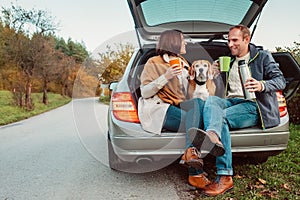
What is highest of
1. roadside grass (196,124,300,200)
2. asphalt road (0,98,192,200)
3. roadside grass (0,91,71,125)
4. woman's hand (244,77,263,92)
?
woman's hand (244,77,263,92)

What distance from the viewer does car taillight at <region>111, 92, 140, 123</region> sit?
8.33 feet

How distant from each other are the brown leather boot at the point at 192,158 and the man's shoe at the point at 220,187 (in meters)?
0.27

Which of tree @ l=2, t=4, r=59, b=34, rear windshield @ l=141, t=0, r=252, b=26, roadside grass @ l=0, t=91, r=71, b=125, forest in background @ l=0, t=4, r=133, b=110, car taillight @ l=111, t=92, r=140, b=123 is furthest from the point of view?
tree @ l=2, t=4, r=59, b=34

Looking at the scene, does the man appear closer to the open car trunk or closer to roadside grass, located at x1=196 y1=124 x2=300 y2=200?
roadside grass, located at x1=196 y1=124 x2=300 y2=200

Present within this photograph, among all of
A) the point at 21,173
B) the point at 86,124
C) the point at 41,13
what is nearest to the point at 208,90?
the point at 21,173

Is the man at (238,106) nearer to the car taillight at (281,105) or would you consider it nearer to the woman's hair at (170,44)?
the car taillight at (281,105)

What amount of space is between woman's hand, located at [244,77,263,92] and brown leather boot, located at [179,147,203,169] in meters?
0.72

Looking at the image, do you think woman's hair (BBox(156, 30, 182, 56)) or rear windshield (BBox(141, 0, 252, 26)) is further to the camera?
rear windshield (BBox(141, 0, 252, 26))

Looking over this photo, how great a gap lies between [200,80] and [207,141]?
0.70m

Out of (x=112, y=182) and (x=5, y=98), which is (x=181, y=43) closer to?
(x=112, y=182)

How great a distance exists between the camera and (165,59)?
268cm

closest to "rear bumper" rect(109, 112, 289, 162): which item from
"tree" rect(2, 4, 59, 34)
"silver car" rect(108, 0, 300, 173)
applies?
"silver car" rect(108, 0, 300, 173)

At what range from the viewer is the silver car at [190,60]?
2453 mm

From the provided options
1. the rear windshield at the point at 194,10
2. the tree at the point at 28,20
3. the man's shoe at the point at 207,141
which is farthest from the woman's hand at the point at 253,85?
the tree at the point at 28,20
